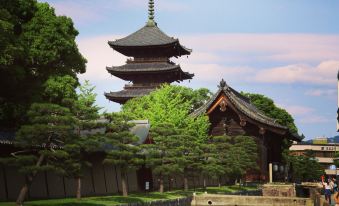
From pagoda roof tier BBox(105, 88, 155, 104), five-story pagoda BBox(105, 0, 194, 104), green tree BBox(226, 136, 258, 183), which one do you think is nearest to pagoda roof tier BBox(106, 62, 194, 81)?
five-story pagoda BBox(105, 0, 194, 104)

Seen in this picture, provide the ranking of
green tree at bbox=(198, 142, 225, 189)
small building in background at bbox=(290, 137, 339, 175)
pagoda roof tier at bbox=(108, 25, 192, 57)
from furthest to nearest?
small building in background at bbox=(290, 137, 339, 175)
pagoda roof tier at bbox=(108, 25, 192, 57)
green tree at bbox=(198, 142, 225, 189)

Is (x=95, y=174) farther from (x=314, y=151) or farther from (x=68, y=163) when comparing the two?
(x=314, y=151)

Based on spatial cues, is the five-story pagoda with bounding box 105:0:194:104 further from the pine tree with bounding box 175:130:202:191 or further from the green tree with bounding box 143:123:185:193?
the green tree with bounding box 143:123:185:193

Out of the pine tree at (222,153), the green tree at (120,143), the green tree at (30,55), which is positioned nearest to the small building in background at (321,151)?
the pine tree at (222,153)

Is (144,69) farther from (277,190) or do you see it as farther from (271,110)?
(277,190)

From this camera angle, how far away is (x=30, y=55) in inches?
1324

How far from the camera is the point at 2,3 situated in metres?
33.4

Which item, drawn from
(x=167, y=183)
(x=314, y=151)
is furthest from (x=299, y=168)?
(x=167, y=183)

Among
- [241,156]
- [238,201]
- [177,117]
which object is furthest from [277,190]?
[177,117]

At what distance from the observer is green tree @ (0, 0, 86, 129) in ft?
110

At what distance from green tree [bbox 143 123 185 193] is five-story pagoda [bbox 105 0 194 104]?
37.2 m

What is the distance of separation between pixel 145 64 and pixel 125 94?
215 inches

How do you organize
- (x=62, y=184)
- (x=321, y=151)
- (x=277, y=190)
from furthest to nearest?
(x=321, y=151) → (x=277, y=190) → (x=62, y=184)

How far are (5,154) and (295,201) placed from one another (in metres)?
18.7
